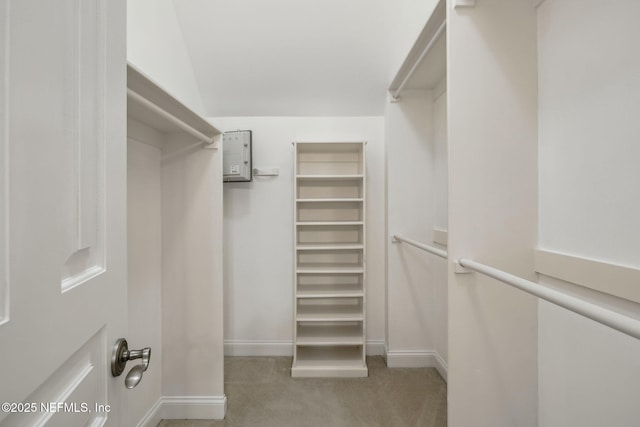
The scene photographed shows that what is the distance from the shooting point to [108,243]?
563 millimetres

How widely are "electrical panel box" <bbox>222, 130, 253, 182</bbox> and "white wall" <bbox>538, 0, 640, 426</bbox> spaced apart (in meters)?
1.88

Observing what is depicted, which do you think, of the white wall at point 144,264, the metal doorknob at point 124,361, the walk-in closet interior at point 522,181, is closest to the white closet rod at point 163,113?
the white wall at point 144,264

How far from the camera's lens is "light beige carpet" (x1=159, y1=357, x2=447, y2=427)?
5.48 feet

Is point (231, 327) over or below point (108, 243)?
below

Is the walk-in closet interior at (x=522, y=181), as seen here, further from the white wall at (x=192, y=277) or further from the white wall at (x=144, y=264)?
the white wall at (x=144, y=264)

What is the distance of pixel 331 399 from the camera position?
1842mm

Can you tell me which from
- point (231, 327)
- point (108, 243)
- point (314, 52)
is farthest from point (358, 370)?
point (314, 52)

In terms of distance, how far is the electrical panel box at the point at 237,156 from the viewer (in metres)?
2.28

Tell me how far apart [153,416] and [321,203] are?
1737 millimetres

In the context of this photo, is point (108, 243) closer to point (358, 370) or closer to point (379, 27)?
point (358, 370)

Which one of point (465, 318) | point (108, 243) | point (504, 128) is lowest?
point (465, 318)

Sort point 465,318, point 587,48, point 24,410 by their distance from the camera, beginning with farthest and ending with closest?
1. point 465,318
2. point 587,48
3. point 24,410

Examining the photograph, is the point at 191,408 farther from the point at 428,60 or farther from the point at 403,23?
the point at 403,23

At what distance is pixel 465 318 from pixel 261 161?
1.90 meters
